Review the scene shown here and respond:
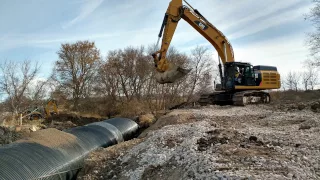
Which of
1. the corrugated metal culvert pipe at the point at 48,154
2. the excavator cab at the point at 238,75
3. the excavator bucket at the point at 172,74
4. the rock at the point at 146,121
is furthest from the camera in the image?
the excavator cab at the point at 238,75

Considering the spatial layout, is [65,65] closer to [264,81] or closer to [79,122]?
[79,122]

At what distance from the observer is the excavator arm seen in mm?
13445

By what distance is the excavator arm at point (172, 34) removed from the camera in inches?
529

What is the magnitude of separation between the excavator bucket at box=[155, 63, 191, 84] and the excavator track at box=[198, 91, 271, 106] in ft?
16.9

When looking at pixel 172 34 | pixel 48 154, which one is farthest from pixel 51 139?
pixel 172 34

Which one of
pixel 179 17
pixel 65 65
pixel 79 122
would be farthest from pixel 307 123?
pixel 65 65

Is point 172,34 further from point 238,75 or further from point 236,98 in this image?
point 236,98

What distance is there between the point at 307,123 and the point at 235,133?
109 inches

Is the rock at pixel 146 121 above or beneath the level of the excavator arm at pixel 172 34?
beneath

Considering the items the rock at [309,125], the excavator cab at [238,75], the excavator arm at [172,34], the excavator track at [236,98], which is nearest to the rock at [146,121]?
the excavator track at [236,98]

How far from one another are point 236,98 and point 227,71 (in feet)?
5.84

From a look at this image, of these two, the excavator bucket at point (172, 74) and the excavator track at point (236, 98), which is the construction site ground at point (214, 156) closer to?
the excavator bucket at point (172, 74)

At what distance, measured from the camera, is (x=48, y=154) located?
6328 mm

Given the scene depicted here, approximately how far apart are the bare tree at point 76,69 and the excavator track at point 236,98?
656 inches
